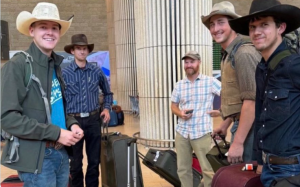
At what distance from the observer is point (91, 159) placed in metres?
4.05

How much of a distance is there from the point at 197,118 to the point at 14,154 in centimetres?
239

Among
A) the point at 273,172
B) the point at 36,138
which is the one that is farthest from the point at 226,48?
the point at 36,138

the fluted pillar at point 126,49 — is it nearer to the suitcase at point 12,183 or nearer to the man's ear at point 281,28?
the suitcase at point 12,183

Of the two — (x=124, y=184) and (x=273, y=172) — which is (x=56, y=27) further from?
(x=124, y=184)

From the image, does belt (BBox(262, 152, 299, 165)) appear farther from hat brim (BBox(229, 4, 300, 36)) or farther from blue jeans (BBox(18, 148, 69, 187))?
blue jeans (BBox(18, 148, 69, 187))

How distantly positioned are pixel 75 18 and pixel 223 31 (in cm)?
1644

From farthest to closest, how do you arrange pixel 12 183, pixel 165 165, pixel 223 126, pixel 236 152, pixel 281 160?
pixel 165 165 → pixel 223 126 → pixel 12 183 → pixel 236 152 → pixel 281 160

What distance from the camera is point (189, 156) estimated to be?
393 cm

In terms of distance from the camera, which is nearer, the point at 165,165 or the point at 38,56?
the point at 38,56

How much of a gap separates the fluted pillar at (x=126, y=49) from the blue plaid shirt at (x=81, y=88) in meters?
9.31

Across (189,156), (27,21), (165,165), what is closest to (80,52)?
(165,165)

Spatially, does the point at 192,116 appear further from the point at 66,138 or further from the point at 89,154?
the point at 66,138

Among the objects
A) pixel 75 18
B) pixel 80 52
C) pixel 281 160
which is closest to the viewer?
pixel 281 160

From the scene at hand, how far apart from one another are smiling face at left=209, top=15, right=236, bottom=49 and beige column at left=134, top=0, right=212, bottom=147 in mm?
3749
